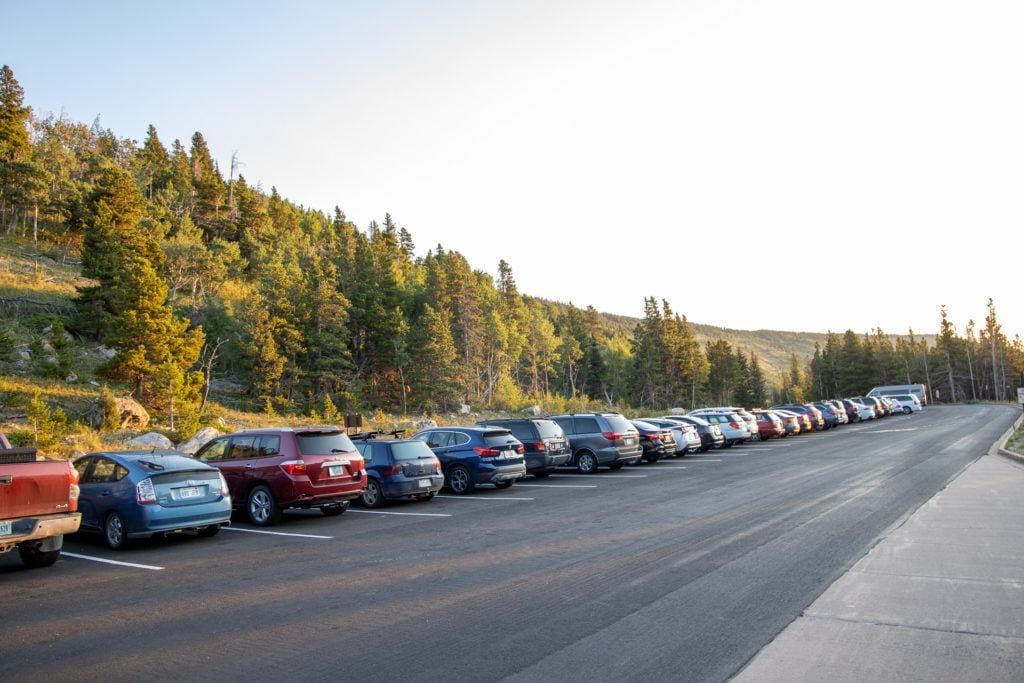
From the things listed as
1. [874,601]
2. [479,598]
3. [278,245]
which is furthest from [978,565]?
[278,245]

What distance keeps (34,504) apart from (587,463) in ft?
49.2

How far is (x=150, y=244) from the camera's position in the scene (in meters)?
44.8

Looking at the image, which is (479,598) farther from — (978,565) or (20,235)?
(20,235)

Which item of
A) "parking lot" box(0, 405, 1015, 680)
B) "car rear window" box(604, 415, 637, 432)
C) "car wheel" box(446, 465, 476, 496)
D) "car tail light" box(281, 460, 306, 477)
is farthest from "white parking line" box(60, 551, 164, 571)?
"car rear window" box(604, 415, 637, 432)

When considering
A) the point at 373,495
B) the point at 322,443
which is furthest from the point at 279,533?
the point at 373,495

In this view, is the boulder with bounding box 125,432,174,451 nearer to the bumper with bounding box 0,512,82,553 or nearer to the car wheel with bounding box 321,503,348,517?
the car wheel with bounding box 321,503,348,517

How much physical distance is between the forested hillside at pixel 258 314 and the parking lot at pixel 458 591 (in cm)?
2214

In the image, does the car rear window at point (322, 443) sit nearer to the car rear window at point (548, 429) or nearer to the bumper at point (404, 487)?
the bumper at point (404, 487)

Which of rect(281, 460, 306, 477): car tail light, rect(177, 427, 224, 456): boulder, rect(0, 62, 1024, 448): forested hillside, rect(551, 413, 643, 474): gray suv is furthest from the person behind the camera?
rect(0, 62, 1024, 448): forested hillside

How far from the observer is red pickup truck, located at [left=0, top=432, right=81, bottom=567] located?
8.09 metres

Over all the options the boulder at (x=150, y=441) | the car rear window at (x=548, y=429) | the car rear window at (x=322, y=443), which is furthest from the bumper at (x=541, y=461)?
the boulder at (x=150, y=441)

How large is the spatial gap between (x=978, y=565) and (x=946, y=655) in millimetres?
3244

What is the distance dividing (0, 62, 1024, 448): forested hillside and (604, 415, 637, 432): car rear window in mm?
19074

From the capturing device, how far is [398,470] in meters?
14.0
